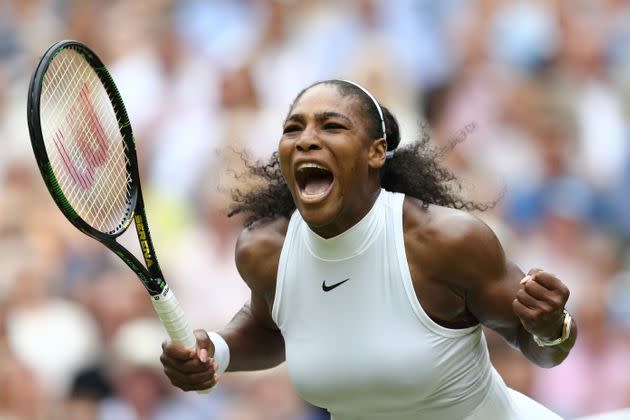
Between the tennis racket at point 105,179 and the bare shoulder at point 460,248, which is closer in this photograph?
the tennis racket at point 105,179

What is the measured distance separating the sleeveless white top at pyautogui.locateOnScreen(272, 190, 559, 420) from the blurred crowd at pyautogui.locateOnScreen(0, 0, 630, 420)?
209cm

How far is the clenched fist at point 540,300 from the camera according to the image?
3348 millimetres

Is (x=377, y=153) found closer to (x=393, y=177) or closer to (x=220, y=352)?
(x=393, y=177)

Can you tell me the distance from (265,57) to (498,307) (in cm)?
423

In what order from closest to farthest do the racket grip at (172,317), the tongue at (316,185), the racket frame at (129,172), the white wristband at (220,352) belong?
the racket frame at (129,172), the racket grip at (172,317), the tongue at (316,185), the white wristband at (220,352)

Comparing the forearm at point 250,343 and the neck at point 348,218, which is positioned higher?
the neck at point 348,218

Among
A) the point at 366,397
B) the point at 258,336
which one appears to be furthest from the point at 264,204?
the point at 366,397

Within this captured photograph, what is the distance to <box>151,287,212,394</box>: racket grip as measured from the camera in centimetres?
351

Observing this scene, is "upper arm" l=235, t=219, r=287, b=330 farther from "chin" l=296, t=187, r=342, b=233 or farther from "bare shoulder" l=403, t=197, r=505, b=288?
"bare shoulder" l=403, t=197, r=505, b=288

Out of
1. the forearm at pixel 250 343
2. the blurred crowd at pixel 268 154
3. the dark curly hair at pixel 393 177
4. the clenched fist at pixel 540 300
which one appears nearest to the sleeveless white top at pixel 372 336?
the dark curly hair at pixel 393 177

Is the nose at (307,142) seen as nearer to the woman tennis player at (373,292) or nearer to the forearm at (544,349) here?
the woman tennis player at (373,292)

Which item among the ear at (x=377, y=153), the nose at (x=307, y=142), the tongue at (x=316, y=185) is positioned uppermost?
the nose at (x=307, y=142)

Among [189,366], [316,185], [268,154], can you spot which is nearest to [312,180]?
[316,185]

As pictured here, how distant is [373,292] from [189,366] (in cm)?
54
